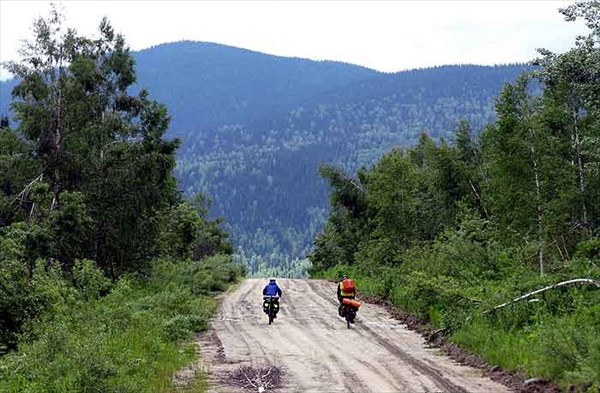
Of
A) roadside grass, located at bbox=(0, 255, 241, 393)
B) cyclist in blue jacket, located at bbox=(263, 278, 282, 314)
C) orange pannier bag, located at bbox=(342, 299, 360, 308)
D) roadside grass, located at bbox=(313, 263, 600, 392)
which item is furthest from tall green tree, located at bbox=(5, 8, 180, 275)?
roadside grass, located at bbox=(313, 263, 600, 392)

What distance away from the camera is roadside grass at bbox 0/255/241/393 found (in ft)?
42.9

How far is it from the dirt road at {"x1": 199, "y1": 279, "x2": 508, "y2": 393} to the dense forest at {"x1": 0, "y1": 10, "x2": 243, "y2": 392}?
2.23m

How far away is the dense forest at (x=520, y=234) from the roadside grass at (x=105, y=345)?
23.7 ft

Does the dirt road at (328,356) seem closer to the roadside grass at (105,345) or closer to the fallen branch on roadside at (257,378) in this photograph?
the fallen branch on roadside at (257,378)

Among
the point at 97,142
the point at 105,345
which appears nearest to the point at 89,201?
the point at 97,142

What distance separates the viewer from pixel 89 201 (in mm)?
34469

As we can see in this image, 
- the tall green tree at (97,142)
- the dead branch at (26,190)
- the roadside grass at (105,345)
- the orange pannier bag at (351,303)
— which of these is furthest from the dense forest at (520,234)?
the dead branch at (26,190)

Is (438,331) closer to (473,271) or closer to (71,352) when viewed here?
(473,271)

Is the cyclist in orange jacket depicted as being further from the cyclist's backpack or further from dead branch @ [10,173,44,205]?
dead branch @ [10,173,44,205]

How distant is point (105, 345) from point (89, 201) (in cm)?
1955

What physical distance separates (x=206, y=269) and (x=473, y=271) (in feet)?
72.3

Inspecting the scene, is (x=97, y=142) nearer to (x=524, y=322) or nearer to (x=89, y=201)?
(x=89, y=201)

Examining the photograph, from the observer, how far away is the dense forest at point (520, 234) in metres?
15.3

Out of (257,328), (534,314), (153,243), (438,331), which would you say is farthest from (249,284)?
(534,314)
